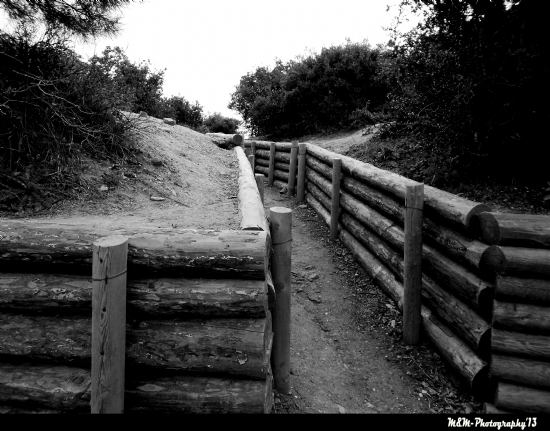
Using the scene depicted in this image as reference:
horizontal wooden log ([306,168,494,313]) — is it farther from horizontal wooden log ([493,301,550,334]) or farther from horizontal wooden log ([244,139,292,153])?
horizontal wooden log ([244,139,292,153])

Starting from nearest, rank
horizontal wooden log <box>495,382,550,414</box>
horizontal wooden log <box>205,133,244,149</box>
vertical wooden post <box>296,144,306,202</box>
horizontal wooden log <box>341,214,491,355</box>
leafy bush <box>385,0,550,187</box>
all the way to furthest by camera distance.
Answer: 1. horizontal wooden log <box>495,382,550,414</box>
2. horizontal wooden log <box>341,214,491,355</box>
3. leafy bush <box>385,0,550,187</box>
4. vertical wooden post <box>296,144,306,202</box>
5. horizontal wooden log <box>205,133,244,149</box>

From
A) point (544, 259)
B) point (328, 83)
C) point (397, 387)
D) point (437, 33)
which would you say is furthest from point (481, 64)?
point (328, 83)

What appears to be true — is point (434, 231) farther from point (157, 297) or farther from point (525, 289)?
point (157, 297)

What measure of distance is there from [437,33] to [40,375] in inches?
305

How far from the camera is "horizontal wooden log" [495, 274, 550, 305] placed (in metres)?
3.24

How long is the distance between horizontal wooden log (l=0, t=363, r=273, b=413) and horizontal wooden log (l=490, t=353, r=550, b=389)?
1897 mm

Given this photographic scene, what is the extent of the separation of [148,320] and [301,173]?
7839mm

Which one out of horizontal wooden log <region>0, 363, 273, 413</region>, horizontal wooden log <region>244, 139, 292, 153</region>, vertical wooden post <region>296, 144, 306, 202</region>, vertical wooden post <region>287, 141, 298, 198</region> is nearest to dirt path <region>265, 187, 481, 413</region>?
horizontal wooden log <region>0, 363, 273, 413</region>

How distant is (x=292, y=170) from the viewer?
1084 centimetres

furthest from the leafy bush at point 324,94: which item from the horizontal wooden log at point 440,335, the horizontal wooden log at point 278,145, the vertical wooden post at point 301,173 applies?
the horizontal wooden log at point 440,335

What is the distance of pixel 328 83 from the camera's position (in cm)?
1706

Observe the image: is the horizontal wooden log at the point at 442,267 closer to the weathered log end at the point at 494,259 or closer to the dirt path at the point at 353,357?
the weathered log end at the point at 494,259

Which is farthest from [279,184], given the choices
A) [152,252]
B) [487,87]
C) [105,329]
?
[105,329]

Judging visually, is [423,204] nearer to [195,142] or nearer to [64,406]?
[64,406]
